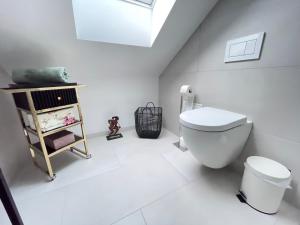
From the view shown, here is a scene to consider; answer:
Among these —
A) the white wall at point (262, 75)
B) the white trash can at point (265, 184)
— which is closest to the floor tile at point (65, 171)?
the white trash can at point (265, 184)

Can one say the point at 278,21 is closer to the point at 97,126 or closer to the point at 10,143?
the point at 97,126

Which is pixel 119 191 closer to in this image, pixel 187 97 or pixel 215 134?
pixel 215 134

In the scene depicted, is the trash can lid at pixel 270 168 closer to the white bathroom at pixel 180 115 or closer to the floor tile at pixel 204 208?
the white bathroom at pixel 180 115

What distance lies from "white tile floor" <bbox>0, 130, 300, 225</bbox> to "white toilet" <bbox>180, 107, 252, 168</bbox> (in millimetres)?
225

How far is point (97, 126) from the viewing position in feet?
5.71

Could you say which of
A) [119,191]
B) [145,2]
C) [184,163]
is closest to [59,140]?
[119,191]

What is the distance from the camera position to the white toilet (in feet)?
2.78

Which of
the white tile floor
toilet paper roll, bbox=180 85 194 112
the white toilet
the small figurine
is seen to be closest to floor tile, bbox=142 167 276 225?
the white tile floor

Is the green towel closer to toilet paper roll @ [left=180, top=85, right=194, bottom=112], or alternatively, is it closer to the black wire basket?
the black wire basket

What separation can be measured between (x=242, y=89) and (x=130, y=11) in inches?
45.1

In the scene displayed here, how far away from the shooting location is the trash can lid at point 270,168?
0.76 metres

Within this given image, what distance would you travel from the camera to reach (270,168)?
2.69 ft

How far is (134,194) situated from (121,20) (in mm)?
1405

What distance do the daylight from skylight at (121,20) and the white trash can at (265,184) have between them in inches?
50.3
